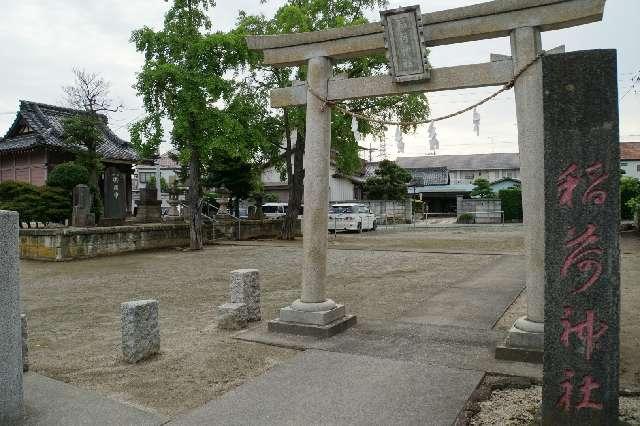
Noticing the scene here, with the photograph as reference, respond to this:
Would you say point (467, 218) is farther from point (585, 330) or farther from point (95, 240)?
point (585, 330)

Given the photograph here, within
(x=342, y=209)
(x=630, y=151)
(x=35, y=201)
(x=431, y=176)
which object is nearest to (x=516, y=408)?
(x=35, y=201)

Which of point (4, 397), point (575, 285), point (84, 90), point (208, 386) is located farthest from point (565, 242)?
point (84, 90)

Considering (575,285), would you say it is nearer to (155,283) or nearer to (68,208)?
(155,283)

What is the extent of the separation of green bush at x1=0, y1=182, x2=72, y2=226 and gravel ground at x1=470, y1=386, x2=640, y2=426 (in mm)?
17166

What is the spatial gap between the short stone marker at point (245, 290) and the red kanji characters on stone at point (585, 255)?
4381mm

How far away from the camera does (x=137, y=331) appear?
505 cm

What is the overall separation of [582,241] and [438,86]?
9.74ft

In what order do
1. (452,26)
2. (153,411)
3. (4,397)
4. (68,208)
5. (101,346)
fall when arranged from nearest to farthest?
1. (4,397)
2. (153,411)
3. (452,26)
4. (101,346)
5. (68,208)

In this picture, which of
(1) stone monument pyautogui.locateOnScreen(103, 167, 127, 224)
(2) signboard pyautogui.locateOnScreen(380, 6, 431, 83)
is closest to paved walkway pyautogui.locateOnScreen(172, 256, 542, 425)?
(2) signboard pyautogui.locateOnScreen(380, 6, 431, 83)

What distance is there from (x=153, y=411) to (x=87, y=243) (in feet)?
43.5

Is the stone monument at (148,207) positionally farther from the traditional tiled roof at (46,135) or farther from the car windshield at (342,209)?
the car windshield at (342,209)

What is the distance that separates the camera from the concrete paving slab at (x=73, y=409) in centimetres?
362

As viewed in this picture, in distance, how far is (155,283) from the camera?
34.9 ft

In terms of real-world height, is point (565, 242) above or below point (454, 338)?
above
